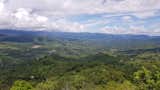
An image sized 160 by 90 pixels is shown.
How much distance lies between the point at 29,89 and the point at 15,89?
7373 millimetres

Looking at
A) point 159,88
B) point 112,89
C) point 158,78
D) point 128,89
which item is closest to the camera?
point 159,88

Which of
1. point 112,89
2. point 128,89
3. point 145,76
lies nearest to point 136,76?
point 145,76

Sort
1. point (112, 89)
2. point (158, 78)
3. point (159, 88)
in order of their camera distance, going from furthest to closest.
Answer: point (112, 89)
point (158, 78)
point (159, 88)

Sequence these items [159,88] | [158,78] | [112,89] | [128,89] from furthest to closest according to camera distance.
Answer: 1. [112,89]
2. [128,89]
3. [158,78]
4. [159,88]

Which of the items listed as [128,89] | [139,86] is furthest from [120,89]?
[139,86]

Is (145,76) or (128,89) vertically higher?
(145,76)

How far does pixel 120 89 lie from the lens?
585 feet

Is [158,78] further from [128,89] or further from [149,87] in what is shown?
[128,89]

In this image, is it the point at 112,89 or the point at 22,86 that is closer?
the point at 22,86

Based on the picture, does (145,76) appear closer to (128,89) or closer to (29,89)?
(128,89)

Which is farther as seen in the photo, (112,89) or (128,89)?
(112,89)

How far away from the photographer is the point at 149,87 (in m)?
144

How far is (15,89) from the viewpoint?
14675 cm

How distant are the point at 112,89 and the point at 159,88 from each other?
174 feet
